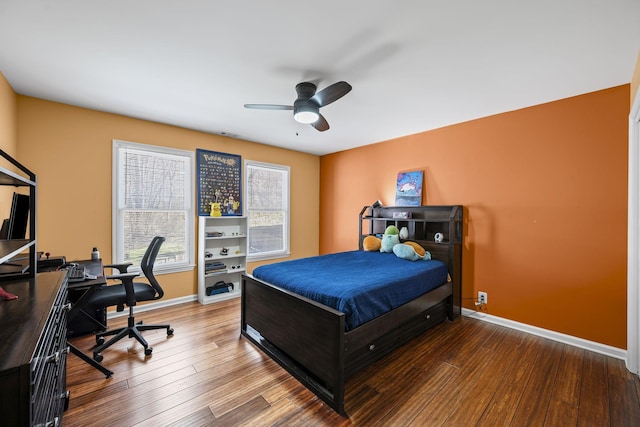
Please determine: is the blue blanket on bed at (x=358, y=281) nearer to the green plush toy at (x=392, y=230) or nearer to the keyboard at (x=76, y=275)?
the green plush toy at (x=392, y=230)

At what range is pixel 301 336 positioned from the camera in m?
2.13

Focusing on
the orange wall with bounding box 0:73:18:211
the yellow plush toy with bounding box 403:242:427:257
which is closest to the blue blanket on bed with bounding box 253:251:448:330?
the yellow plush toy with bounding box 403:242:427:257

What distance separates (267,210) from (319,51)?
3227mm

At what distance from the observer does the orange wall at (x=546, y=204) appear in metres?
2.56

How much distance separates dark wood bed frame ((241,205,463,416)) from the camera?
1885mm

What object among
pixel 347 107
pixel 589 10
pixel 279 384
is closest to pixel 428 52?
pixel 589 10

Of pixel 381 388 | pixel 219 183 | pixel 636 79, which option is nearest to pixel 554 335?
pixel 381 388

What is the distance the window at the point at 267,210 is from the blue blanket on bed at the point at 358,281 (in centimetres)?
177

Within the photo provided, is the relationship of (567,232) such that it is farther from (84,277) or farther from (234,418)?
(84,277)

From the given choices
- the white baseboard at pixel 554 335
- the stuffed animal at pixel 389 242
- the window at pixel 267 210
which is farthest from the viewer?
the window at pixel 267 210

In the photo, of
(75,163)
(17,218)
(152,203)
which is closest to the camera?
(17,218)

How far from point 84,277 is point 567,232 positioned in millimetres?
4448

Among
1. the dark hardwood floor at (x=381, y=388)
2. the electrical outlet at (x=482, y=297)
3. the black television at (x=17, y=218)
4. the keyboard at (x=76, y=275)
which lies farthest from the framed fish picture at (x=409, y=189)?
the black television at (x=17, y=218)

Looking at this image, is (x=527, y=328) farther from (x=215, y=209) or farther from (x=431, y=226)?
(x=215, y=209)
